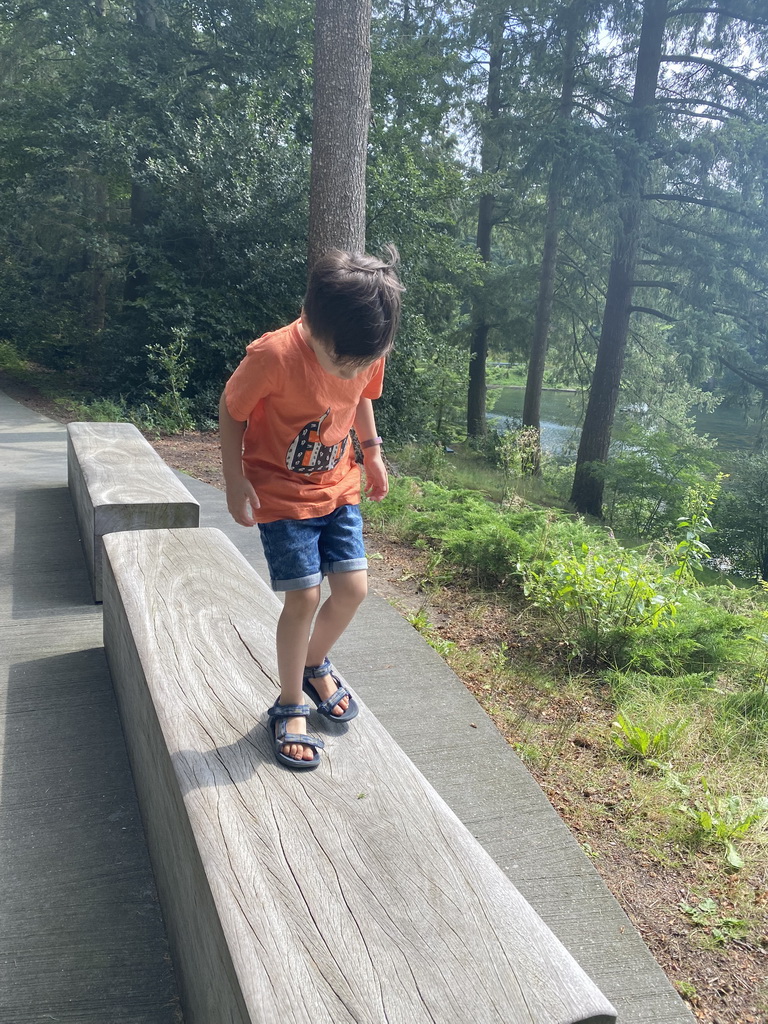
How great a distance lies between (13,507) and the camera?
6285 mm

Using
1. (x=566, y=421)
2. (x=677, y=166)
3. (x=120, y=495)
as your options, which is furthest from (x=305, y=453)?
(x=566, y=421)

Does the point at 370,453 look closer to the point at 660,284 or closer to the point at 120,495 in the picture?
the point at 120,495

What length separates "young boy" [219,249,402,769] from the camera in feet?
6.75

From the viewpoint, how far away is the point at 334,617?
2479 mm

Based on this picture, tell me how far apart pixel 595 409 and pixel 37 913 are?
605 inches

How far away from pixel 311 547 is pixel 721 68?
1619 centimetres

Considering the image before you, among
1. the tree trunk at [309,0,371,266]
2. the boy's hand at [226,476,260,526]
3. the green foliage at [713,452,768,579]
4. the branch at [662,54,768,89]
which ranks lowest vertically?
the green foliage at [713,452,768,579]

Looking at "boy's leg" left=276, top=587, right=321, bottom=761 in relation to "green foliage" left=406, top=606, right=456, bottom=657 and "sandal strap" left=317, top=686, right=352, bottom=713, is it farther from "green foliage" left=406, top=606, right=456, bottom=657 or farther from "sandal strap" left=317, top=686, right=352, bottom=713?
"green foliage" left=406, top=606, right=456, bottom=657

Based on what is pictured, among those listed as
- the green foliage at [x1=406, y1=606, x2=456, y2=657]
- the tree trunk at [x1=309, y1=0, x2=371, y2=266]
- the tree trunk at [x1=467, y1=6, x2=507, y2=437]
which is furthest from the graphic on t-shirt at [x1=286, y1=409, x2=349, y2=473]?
the tree trunk at [x1=467, y1=6, x2=507, y2=437]

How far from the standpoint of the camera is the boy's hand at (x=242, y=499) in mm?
2238

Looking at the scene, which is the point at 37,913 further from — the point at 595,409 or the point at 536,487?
the point at 595,409

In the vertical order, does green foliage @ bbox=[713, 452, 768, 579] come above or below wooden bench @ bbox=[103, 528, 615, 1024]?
below

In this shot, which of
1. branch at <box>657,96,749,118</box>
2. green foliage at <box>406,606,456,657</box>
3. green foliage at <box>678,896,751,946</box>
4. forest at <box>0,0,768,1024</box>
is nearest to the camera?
green foliage at <box>678,896,751,946</box>

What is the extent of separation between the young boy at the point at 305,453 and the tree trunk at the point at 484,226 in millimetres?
16940
